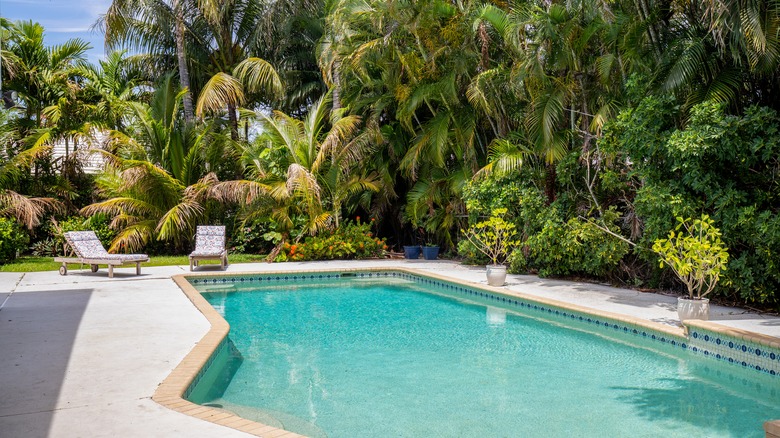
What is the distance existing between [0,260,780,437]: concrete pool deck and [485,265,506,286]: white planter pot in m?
0.38

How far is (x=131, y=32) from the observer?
1881 cm

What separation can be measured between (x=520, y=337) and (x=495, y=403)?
8.69ft

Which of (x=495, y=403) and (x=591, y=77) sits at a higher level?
(x=591, y=77)

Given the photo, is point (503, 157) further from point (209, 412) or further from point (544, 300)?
point (209, 412)

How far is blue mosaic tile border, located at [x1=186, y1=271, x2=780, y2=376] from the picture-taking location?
6090 mm

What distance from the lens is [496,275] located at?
10.5m

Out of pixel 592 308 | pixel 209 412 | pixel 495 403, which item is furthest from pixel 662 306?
pixel 209 412

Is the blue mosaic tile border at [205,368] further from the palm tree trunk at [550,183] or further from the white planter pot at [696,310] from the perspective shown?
the palm tree trunk at [550,183]

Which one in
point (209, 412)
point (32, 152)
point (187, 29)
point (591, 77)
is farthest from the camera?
point (187, 29)

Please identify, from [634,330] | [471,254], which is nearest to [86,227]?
[471,254]

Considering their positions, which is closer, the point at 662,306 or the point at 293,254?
the point at 662,306

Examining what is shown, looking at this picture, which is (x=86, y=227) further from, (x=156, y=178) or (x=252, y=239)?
(x=252, y=239)

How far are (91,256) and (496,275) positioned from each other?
7813mm

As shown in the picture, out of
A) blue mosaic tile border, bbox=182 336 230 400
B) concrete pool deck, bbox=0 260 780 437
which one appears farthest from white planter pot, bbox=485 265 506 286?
blue mosaic tile border, bbox=182 336 230 400
